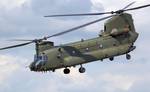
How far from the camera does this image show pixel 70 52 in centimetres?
9781

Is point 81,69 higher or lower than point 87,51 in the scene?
lower

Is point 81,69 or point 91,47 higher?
point 91,47

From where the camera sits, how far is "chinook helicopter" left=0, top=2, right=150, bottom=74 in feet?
317

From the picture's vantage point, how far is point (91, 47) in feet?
325

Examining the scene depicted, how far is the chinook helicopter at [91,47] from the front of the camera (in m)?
96.6

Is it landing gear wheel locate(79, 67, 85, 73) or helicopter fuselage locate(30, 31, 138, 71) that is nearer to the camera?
helicopter fuselage locate(30, 31, 138, 71)

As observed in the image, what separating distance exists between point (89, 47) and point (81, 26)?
265 inches

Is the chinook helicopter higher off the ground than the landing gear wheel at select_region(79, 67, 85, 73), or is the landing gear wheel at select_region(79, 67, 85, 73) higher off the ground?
the chinook helicopter

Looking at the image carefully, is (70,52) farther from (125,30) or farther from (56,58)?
(125,30)

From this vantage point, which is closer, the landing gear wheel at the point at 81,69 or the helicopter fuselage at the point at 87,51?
the helicopter fuselage at the point at 87,51

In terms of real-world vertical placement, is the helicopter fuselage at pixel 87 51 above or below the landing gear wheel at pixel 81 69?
above

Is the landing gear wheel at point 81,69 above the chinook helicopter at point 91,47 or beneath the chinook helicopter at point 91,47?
Answer: beneath

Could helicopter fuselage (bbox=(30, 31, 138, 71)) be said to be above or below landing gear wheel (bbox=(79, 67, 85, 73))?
Result: above

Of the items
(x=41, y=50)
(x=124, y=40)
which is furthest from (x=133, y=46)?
(x=41, y=50)
